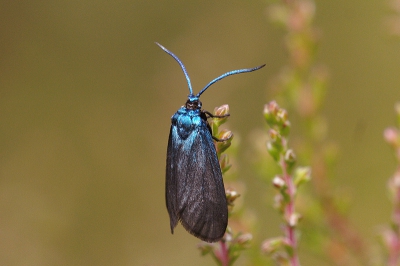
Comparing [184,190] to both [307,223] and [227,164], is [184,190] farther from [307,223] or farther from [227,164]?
[307,223]

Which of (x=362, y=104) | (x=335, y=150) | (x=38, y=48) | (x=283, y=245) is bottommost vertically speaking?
(x=283, y=245)

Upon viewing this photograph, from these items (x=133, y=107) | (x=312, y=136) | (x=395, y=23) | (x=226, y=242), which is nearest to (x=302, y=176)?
(x=226, y=242)

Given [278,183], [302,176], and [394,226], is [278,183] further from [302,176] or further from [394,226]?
[394,226]

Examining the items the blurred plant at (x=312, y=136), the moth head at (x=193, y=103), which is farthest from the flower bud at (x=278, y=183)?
the blurred plant at (x=312, y=136)

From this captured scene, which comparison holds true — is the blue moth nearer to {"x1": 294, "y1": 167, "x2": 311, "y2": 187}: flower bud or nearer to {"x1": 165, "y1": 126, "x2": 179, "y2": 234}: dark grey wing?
{"x1": 165, "y1": 126, "x2": 179, "y2": 234}: dark grey wing

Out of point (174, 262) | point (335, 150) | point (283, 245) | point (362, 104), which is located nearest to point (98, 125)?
point (174, 262)

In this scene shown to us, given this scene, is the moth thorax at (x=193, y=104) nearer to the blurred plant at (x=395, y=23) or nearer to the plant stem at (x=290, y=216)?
the plant stem at (x=290, y=216)

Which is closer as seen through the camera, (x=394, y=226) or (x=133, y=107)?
(x=394, y=226)
